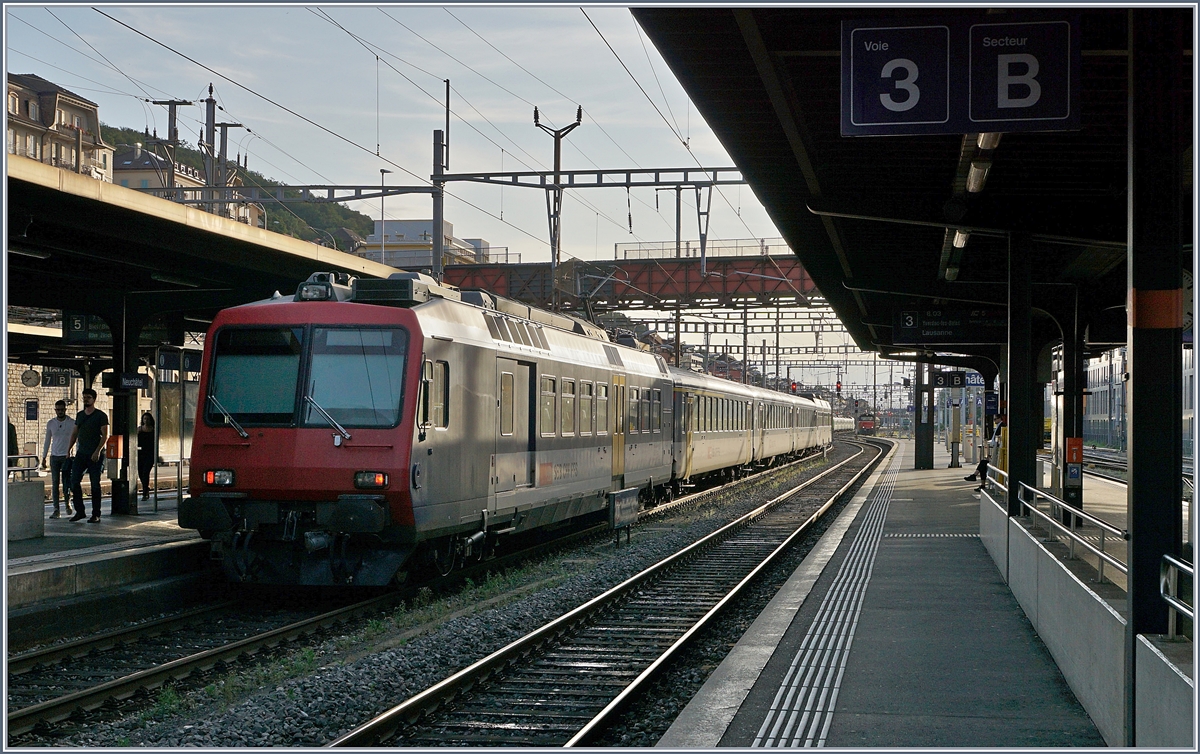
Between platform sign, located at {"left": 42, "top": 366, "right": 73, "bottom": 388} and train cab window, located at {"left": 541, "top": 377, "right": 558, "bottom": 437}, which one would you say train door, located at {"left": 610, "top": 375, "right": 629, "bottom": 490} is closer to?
train cab window, located at {"left": 541, "top": 377, "right": 558, "bottom": 437}

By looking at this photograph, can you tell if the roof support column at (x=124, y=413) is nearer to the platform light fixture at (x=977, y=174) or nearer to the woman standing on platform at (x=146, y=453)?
the woman standing on platform at (x=146, y=453)

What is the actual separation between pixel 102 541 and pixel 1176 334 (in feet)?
38.0

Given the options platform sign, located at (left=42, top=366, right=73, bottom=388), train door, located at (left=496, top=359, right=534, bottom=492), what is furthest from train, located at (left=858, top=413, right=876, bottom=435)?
train door, located at (left=496, top=359, right=534, bottom=492)

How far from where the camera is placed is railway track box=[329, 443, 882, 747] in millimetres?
7406

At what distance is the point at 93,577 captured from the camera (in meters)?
11.5

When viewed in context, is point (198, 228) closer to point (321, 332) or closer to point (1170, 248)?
point (321, 332)

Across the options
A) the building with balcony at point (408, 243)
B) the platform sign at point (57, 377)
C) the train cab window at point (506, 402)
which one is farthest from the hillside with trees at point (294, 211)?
the train cab window at point (506, 402)

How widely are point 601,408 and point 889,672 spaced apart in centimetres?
988

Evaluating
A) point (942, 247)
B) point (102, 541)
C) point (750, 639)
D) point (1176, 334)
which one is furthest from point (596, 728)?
point (942, 247)

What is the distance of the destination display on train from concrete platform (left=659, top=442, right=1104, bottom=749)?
7.27 metres

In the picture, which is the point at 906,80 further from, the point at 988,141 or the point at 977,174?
the point at 977,174

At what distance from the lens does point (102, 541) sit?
45.3 feet

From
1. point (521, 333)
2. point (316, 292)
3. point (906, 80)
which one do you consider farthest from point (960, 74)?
point (521, 333)

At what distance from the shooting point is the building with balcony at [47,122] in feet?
176
